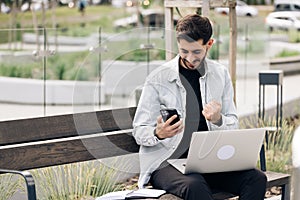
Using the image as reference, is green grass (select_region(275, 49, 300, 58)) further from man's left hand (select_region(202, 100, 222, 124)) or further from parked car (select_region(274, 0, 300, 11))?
man's left hand (select_region(202, 100, 222, 124))

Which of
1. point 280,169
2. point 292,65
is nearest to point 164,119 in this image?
point 280,169

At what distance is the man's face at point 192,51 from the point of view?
15.3 ft

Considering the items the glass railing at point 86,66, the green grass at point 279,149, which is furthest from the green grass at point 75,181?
the glass railing at point 86,66

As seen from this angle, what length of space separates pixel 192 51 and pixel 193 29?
12 centimetres

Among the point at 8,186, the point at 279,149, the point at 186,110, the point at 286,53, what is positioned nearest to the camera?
the point at 186,110

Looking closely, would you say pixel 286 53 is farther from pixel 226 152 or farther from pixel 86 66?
pixel 226 152

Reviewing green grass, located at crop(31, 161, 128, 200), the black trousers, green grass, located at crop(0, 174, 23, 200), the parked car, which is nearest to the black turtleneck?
the black trousers

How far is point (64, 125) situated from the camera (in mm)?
4789

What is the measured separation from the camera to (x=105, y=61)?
8906mm

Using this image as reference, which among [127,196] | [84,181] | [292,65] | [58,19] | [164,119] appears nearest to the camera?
[127,196]

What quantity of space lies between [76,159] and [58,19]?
25.7 m

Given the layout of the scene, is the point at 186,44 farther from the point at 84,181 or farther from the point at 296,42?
the point at 296,42

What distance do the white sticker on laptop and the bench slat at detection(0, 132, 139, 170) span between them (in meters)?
0.67

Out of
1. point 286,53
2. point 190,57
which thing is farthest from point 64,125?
point 286,53
